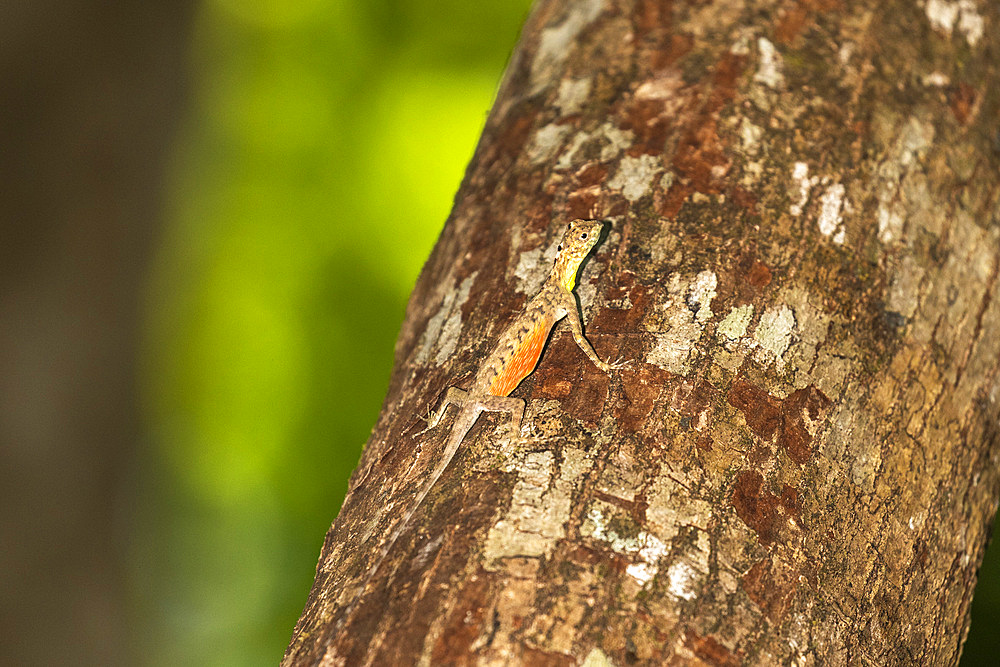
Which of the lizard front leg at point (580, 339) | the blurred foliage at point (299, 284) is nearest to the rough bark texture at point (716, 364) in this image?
the lizard front leg at point (580, 339)

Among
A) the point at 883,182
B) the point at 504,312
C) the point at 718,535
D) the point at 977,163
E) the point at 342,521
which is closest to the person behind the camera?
the point at 718,535

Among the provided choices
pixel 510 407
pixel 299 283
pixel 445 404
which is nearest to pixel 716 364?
pixel 510 407

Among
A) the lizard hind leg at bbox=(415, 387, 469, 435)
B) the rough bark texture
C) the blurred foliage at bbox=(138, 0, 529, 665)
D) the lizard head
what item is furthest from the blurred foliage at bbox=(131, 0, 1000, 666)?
the lizard hind leg at bbox=(415, 387, 469, 435)

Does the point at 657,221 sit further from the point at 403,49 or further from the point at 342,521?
the point at 403,49

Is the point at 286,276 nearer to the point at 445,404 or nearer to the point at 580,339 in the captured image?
the point at 445,404

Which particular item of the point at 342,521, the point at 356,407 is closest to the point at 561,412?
the point at 342,521

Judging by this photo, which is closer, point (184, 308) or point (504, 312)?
point (504, 312)

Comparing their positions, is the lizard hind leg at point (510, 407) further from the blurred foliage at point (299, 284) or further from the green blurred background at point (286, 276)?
the blurred foliage at point (299, 284)
